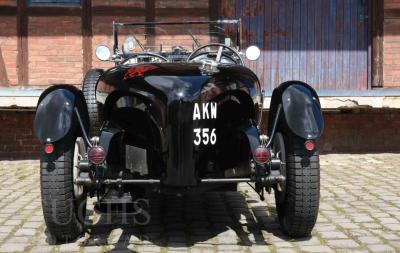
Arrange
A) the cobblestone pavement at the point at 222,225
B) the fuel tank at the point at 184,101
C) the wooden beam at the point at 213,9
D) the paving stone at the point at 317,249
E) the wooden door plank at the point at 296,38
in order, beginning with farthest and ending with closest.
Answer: the wooden door plank at the point at 296,38, the wooden beam at the point at 213,9, the cobblestone pavement at the point at 222,225, the paving stone at the point at 317,249, the fuel tank at the point at 184,101

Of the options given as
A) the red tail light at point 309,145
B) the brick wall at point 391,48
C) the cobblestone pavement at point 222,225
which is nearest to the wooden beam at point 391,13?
the brick wall at point 391,48

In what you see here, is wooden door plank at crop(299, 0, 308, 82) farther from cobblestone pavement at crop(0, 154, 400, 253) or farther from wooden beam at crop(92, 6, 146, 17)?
cobblestone pavement at crop(0, 154, 400, 253)

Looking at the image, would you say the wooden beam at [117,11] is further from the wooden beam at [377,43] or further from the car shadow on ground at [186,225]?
the car shadow on ground at [186,225]

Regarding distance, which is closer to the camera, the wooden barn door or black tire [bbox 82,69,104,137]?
black tire [bbox 82,69,104,137]

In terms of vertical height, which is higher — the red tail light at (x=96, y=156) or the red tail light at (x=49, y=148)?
the red tail light at (x=49, y=148)

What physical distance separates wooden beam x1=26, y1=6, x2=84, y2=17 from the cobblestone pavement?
288 cm

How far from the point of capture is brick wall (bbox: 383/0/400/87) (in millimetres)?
7715

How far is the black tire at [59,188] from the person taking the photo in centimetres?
330

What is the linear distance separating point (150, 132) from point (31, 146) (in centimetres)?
450

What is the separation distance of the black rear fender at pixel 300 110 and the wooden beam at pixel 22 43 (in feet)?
16.1

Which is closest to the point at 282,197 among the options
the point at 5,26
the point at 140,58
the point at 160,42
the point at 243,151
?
the point at 243,151

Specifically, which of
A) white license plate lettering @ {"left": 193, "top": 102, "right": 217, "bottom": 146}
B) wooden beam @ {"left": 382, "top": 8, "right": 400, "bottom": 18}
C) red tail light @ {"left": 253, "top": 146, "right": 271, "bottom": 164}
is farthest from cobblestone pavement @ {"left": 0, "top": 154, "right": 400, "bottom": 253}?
wooden beam @ {"left": 382, "top": 8, "right": 400, "bottom": 18}

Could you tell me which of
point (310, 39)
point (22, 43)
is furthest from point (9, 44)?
point (310, 39)

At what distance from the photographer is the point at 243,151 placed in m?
3.48
